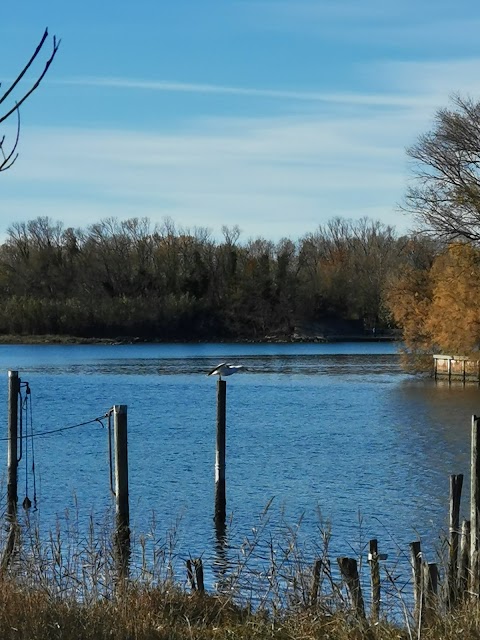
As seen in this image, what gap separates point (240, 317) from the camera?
121 metres

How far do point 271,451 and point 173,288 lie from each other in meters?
95.7

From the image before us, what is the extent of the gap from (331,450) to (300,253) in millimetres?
102704

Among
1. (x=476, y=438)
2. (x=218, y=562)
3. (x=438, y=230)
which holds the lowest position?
(x=218, y=562)

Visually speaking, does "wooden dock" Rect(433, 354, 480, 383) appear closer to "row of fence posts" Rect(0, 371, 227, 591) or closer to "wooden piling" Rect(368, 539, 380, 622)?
"row of fence posts" Rect(0, 371, 227, 591)

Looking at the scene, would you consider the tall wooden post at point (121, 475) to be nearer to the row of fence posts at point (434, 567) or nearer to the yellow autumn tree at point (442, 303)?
the row of fence posts at point (434, 567)

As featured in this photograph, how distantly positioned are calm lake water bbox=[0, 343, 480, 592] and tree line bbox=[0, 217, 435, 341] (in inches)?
2156

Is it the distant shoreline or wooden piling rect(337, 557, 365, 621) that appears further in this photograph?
the distant shoreline

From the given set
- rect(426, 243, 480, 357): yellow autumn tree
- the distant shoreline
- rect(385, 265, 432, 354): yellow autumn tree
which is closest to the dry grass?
rect(426, 243, 480, 357): yellow autumn tree

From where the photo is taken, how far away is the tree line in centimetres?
11744

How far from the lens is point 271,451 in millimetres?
28781

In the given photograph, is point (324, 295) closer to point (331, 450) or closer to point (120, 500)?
point (331, 450)

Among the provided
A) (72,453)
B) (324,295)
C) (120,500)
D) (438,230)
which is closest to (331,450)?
(72,453)

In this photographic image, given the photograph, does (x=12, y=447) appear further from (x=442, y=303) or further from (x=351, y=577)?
(x=442, y=303)

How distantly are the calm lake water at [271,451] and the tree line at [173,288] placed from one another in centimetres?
5477
